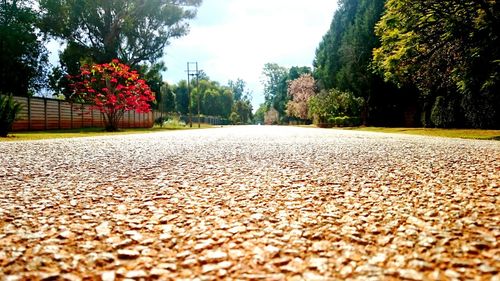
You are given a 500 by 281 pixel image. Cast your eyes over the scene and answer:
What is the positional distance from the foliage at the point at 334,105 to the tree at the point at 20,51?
26.8 m

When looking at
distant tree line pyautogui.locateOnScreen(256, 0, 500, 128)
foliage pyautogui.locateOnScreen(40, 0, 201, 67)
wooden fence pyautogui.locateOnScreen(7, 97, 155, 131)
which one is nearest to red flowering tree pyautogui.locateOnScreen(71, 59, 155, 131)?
wooden fence pyautogui.locateOnScreen(7, 97, 155, 131)

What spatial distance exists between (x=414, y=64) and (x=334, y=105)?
19.9 m

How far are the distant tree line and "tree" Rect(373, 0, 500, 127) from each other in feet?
0.10

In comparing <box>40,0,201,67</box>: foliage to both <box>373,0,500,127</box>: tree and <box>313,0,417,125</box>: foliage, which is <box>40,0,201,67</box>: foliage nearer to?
<box>313,0,417,125</box>: foliage

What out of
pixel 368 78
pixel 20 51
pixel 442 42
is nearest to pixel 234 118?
pixel 368 78

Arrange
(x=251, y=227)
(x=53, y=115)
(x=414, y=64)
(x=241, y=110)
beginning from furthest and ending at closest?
(x=241, y=110)
(x=53, y=115)
(x=414, y=64)
(x=251, y=227)

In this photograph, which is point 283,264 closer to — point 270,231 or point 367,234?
point 270,231

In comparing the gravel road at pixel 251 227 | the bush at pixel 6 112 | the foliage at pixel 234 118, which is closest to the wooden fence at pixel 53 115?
the bush at pixel 6 112

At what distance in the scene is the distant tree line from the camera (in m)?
11.7

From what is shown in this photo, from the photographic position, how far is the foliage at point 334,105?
1224 inches

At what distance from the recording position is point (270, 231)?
2035 millimetres

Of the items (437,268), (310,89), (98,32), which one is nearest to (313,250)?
(437,268)

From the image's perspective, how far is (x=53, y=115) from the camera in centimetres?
2092

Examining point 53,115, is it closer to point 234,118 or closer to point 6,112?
point 6,112
